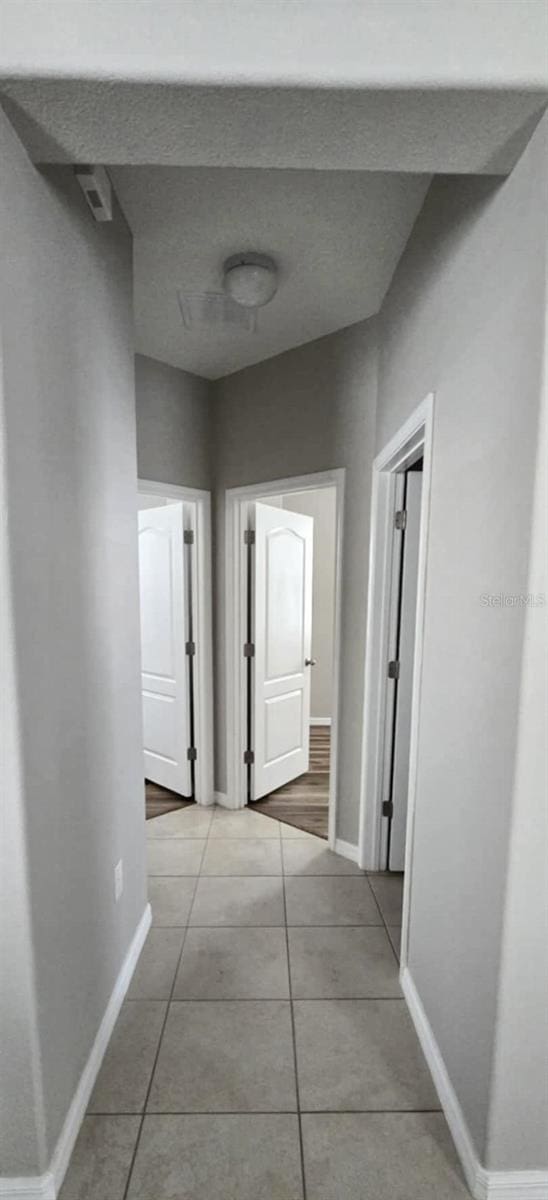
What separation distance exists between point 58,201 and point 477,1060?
87.2 inches

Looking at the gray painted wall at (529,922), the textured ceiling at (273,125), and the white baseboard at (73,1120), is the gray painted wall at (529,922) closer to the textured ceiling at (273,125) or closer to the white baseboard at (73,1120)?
the textured ceiling at (273,125)

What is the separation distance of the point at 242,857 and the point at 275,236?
269cm

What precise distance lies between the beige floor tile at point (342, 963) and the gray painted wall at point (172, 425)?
7.19 feet

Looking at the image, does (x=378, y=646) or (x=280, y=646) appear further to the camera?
(x=280, y=646)

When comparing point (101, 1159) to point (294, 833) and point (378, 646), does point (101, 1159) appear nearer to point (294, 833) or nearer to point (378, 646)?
point (294, 833)

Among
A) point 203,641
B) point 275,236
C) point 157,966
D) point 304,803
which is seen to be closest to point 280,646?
point 203,641

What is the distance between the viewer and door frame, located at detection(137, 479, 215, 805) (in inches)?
114

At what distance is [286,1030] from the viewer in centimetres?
154

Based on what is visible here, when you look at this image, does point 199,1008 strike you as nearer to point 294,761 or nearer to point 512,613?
point 512,613

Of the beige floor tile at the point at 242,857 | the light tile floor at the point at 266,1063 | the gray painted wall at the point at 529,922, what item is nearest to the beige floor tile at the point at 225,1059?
the light tile floor at the point at 266,1063

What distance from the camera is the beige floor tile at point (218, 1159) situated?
A: 113 cm

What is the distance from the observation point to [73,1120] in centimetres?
122

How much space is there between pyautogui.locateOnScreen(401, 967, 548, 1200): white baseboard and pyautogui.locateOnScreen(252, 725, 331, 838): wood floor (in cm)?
141

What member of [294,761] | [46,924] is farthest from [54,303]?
[294,761]
